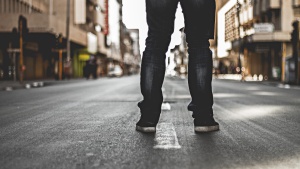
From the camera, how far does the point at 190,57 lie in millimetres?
4461

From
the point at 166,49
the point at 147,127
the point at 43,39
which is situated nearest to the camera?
the point at 147,127

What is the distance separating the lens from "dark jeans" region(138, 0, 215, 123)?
14.0ft

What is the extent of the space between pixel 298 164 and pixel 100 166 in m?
1.11

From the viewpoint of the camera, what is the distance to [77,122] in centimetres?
516

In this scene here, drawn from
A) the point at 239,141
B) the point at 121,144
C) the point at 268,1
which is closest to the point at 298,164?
the point at 239,141

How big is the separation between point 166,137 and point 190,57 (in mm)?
905

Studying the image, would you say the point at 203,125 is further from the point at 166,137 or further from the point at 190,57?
the point at 190,57

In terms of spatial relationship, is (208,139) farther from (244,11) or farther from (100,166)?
(244,11)

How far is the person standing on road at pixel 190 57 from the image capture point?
13.9 ft

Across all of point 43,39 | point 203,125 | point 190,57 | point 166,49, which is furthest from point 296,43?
point 43,39

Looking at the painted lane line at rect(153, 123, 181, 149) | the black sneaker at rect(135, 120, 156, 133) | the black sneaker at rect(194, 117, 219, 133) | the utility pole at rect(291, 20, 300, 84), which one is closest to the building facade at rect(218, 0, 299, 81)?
the utility pole at rect(291, 20, 300, 84)

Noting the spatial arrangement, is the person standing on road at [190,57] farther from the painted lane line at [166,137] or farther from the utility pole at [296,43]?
the utility pole at [296,43]

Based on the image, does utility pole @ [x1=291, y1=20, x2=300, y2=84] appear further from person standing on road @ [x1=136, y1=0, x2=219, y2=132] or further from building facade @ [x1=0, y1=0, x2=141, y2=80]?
person standing on road @ [x1=136, y1=0, x2=219, y2=132]

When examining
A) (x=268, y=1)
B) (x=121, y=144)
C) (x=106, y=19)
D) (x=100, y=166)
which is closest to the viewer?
(x=100, y=166)
